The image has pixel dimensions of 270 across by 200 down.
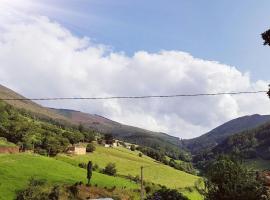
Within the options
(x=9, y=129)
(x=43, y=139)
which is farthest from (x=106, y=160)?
(x=9, y=129)

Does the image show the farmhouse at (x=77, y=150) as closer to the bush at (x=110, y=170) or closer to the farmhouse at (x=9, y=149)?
the bush at (x=110, y=170)

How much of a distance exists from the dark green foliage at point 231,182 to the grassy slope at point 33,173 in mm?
55445

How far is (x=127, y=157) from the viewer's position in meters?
199

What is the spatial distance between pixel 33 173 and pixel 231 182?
74.8m

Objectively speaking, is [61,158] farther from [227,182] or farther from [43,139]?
[227,182]

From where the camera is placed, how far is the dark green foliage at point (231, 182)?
46.7m

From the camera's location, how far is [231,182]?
47938 millimetres

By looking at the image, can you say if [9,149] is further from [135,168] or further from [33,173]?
[135,168]

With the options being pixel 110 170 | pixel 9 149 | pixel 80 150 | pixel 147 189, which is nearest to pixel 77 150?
pixel 80 150

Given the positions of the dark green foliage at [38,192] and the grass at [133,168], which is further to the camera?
the grass at [133,168]

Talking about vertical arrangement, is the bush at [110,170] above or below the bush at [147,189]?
above

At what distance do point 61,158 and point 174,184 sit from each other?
37.4 m

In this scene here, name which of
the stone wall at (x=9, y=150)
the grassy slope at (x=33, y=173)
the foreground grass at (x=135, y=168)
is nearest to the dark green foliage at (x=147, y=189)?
the grassy slope at (x=33, y=173)

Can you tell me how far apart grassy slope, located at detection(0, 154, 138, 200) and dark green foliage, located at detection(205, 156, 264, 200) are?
182ft
